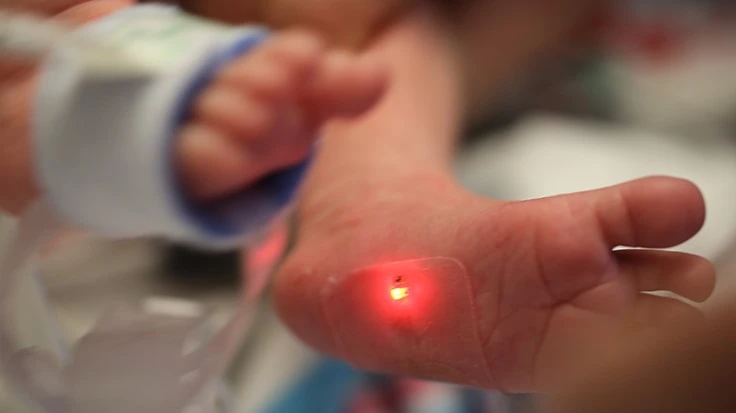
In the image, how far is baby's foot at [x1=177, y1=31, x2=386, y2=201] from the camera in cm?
31

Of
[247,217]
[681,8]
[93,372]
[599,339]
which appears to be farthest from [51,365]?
[681,8]

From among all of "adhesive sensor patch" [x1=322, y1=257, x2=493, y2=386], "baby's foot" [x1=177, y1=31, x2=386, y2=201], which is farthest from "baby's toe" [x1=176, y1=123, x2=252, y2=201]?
"adhesive sensor patch" [x1=322, y1=257, x2=493, y2=386]

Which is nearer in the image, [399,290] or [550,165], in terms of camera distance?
[399,290]

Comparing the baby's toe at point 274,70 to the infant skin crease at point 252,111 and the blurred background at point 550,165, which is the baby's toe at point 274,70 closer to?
the infant skin crease at point 252,111

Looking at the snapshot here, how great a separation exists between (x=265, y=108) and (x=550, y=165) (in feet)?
1.12

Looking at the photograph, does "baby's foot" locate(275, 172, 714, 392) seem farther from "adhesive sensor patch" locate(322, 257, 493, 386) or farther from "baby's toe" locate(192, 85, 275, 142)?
"baby's toe" locate(192, 85, 275, 142)

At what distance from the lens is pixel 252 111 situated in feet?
1.03

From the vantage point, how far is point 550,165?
0.62 metres

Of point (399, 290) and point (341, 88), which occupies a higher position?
point (341, 88)

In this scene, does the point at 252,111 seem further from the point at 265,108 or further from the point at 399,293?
the point at 399,293

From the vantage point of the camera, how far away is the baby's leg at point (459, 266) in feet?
1.09

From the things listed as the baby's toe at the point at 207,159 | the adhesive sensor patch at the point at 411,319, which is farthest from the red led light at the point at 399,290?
the baby's toe at the point at 207,159

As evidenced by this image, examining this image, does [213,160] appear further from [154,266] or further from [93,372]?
[154,266]

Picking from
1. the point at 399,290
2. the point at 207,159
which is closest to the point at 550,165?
the point at 399,290
